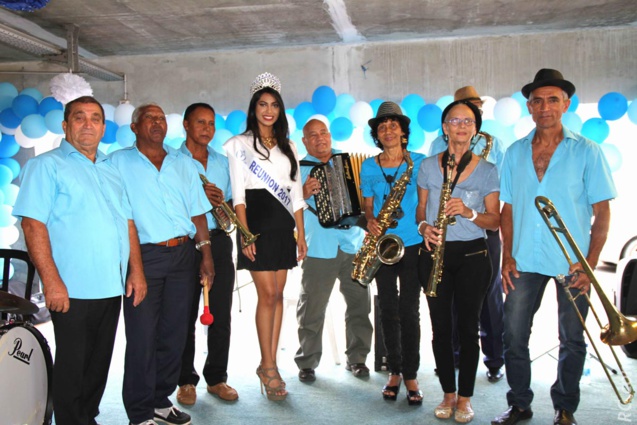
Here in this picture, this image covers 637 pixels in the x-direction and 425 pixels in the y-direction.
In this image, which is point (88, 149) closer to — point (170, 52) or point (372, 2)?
point (372, 2)

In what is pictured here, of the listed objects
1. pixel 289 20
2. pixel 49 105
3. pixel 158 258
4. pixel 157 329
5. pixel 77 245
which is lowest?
pixel 157 329

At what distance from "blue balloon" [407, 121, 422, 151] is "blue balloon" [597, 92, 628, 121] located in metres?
1.62

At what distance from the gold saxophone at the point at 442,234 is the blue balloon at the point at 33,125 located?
172 inches

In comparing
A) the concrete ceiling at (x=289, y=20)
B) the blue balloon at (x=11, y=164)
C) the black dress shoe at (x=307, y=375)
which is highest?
the concrete ceiling at (x=289, y=20)

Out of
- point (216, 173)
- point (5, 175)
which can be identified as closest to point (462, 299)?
point (216, 173)

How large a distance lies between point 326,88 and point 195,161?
8.51 ft

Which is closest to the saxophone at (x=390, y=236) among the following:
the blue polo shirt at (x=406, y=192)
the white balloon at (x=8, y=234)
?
the blue polo shirt at (x=406, y=192)

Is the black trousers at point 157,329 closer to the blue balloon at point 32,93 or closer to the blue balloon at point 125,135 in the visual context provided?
the blue balloon at point 125,135

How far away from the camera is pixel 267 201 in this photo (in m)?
3.77

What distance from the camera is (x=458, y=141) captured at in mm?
3330

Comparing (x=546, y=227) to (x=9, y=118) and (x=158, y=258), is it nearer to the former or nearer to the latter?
(x=158, y=258)

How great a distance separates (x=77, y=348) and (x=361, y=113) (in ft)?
12.1

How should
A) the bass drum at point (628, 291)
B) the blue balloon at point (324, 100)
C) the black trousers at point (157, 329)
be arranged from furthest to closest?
the blue balloon at point (324, 100), the bass drum at point (628, 291), the black trousers at point (157, 329)

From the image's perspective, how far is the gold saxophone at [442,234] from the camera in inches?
128
